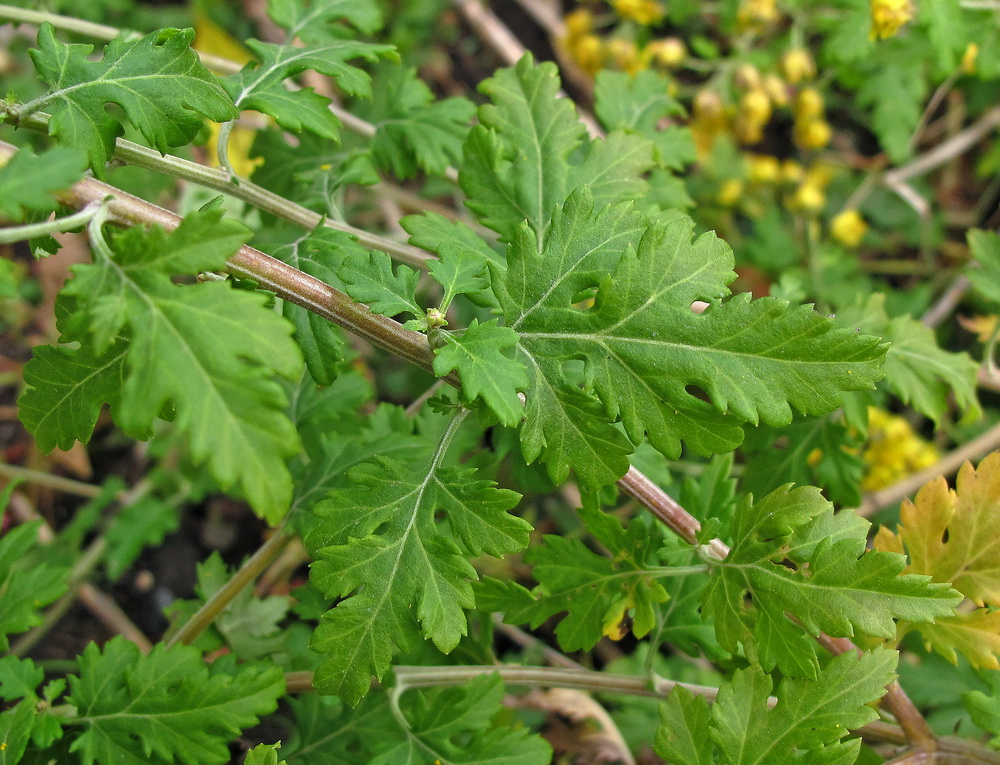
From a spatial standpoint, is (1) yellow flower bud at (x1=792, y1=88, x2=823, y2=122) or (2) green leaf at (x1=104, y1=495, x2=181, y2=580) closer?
(2) green leaf at (x1=104, y1=495, x2=181, y2=580)

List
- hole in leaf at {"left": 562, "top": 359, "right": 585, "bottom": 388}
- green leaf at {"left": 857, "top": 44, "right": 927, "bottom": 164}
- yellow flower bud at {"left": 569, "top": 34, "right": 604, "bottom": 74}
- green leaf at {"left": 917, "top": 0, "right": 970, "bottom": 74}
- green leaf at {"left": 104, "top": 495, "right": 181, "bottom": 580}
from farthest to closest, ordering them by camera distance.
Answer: yellow flower bud at {"left": 569, "top": 34, "right": 604, "bottom": 74} < green leaf at {"left": 857, "top": 44, "right": 927, "bottom": 164} < green leaf at {"left": 104, "top": 495, "right": 181, "bottom": 580} < green leaf at {"left": 917, "top": 0, "right": 970, "bottom": 74} < hole in leaf at {"left": 562, "top": 359, "right": 585, "bottom": 388}

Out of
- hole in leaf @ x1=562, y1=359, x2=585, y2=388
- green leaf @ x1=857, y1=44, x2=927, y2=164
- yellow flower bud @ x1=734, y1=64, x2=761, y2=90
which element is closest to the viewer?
hole in leaf @ x1=562, y1=359, x2=585, y2=388

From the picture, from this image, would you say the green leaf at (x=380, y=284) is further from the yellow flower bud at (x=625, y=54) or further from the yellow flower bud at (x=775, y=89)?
the yellow flower bud at (x=775, y=89)

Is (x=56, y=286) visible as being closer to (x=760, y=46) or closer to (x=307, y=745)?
(x=307, y=745)

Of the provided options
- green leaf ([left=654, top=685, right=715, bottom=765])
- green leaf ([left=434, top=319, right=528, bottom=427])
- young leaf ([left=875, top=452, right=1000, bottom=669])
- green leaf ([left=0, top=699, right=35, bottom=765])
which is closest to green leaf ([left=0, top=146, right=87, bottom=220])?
green leaf ([left=434, top=319, right=528, bottom=427])

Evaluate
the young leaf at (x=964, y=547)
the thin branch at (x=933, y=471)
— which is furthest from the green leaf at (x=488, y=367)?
the thin branch at (x=933, y=471)

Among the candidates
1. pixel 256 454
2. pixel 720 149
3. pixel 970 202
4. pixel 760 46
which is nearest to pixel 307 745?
pixel 256 454

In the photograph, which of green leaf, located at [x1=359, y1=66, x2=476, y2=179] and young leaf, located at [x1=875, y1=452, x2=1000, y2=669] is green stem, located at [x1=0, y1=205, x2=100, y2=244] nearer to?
green leaf, located at [x1=359, y1=66, x2=476, y2=179]
